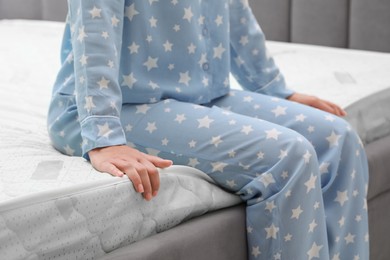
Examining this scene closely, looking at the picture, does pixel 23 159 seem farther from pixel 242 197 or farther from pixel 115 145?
pixel 242 197

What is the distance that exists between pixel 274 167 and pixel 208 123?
14 centimetres

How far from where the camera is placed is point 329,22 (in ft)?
7.49

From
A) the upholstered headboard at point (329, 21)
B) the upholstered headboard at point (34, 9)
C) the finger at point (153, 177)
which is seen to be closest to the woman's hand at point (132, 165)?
the finger at point (153, 177)

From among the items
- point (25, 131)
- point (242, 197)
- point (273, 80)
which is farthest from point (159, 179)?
point (273, 80)

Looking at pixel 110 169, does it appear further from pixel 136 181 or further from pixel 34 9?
pixel 34 9

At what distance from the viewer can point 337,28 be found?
7.47ft

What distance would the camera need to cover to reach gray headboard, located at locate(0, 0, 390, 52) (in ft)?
7.16

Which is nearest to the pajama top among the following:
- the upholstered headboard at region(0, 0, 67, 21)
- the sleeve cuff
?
the sleeve cuff

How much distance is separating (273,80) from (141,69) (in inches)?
14.9

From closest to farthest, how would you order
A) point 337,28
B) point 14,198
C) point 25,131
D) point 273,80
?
point 14,198
point 25,131
point 273,80
point 337,28

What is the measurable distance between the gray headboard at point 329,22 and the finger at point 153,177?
1.34 metres

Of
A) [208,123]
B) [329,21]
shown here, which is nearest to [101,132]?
[208,123]

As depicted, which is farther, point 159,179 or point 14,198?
point 159,179

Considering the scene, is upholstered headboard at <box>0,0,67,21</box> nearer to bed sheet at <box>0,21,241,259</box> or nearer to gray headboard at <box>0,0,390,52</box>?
gray headboard at <box>0,0,390,52</box>
